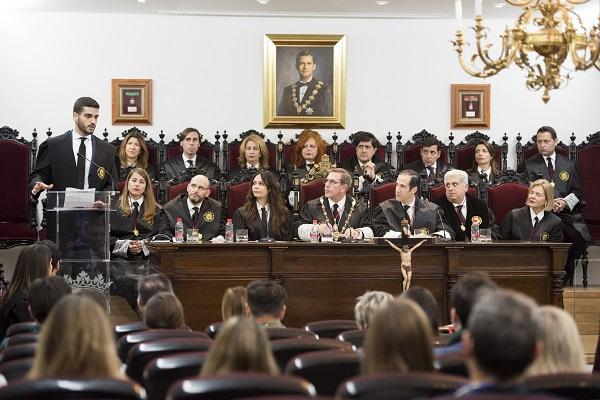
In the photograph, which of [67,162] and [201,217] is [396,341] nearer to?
[67,162]

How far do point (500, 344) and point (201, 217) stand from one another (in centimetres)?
767

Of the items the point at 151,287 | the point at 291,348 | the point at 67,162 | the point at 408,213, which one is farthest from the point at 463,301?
the point at 67,162

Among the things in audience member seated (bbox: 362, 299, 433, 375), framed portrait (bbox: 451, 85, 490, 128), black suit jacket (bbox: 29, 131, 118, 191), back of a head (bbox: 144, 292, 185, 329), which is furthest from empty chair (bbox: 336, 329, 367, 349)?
framed portrait (bbox: 451, 85, 490, 128)

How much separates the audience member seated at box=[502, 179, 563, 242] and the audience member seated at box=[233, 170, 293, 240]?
232 cm

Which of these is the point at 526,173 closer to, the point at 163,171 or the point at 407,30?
the point at 407,30

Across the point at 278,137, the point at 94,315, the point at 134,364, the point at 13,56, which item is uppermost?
the point at 13,56

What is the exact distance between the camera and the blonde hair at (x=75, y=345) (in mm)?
3514

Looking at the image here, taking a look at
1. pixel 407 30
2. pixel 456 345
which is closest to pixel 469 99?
pixel 407 30

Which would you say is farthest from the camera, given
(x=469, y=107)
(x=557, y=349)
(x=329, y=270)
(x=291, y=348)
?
(x=469, y=107)

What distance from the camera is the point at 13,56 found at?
13211mm

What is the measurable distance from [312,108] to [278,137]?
2.05 ft

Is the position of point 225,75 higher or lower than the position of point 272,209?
higher

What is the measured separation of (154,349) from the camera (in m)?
4.21

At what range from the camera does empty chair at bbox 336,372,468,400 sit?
3084 mm
